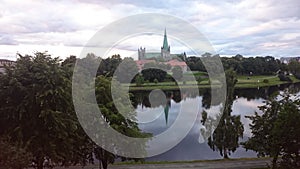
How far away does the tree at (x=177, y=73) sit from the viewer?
51.2 metres

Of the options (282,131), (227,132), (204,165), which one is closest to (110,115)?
(204,165)

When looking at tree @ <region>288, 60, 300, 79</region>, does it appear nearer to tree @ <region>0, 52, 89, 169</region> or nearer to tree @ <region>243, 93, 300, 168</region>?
tree @ <region>243, 93, 300, 168</region>

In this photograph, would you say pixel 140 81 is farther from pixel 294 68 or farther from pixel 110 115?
pixel 294 68

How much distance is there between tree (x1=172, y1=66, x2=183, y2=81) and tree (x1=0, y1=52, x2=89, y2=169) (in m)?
39.1

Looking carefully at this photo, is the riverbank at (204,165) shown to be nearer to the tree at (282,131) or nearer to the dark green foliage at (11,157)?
the tree at (282,131)

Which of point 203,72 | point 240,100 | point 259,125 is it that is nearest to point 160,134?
point 259,125

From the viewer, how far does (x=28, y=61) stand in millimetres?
12570

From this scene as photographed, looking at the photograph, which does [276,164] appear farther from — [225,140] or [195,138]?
[195,138]

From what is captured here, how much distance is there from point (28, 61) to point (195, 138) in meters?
A: 15.3

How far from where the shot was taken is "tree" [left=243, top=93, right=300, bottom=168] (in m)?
13.5

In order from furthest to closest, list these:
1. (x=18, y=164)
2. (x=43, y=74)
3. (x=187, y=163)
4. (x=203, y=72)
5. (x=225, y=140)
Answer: (x=203, y=72) → (x=225, y=140) → (x=187, y=163) → (x=43, y=74) → (x=18, y=164)

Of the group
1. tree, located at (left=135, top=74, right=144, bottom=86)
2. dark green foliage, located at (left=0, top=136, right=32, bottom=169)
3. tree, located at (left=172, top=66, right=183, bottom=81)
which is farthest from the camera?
tree, located at (left=135, top=74, right=144, bottom=86)

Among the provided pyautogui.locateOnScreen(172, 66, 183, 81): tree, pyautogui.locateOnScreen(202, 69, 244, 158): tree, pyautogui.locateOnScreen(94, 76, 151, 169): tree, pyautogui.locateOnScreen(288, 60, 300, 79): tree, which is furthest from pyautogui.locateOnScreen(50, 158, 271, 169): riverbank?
pyautogui.locateOnScreen(288, 60, 300, 79): tree

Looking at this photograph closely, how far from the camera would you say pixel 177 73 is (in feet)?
174
